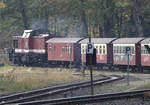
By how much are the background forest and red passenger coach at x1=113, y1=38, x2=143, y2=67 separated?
1263 cm

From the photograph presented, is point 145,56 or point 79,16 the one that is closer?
point 145,56

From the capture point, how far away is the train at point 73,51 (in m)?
28.2

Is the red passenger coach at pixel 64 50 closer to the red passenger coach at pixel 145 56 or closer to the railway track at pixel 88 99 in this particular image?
the red passenger coach at pixel 145 56

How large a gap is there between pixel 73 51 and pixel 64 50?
3.59 ft

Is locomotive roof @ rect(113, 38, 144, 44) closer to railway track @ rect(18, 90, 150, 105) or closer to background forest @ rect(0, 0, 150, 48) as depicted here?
background forest @ rect(0, 0, 150, 48)

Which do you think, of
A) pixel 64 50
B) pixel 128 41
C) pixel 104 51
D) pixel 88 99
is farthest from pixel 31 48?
pixel 88 99

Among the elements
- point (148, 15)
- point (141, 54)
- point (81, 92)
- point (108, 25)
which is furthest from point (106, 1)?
point (81, 92)

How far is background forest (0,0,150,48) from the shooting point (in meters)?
43.9

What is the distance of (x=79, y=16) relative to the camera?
50438mm

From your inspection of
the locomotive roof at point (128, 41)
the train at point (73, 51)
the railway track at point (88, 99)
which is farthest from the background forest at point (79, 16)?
the railway track at point (88, 99)

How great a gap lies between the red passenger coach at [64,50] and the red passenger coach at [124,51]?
466cm

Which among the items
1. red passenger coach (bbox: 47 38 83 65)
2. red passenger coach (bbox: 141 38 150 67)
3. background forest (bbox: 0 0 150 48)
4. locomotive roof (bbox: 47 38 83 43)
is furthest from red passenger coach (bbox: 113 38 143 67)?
background forest (bbox: 0 0 150 48)

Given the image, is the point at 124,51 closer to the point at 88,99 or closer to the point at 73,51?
the point at 73,51

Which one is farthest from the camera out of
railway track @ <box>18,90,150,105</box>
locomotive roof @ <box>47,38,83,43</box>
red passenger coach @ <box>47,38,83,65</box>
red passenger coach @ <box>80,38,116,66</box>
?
locomotive roof @ <box>47,38,83,43</box>
